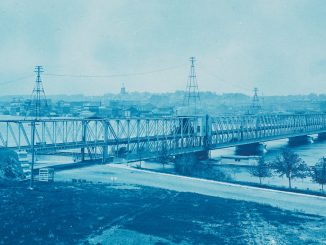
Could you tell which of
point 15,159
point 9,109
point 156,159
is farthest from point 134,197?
point 9,109

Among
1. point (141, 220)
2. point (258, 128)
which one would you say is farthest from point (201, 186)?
point (258, 128)

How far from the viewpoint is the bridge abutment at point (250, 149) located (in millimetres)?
47625

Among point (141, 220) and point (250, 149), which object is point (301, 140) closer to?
A: point (250, 149)

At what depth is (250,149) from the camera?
48.4 metres

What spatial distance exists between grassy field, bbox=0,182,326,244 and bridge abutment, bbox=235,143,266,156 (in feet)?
101

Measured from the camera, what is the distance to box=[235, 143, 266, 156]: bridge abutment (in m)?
47.6

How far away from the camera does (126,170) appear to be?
79.7 feet

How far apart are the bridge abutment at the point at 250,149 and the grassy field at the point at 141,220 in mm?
30782

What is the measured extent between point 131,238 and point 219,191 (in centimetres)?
768

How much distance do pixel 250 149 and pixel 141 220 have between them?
120 ft

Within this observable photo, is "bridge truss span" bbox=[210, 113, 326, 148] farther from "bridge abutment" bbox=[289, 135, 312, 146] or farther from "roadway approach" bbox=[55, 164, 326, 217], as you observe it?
"roadway approach" bbox=[55, 164, 326, 217]

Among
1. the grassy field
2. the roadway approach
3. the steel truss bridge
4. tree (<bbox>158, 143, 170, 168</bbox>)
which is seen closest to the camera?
the grassy field

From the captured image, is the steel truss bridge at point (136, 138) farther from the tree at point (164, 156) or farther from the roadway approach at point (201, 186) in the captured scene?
the roadway approach at point (201, 186)

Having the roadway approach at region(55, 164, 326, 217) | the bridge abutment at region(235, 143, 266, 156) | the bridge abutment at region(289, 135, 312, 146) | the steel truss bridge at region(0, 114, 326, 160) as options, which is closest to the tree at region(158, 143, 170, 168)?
the steel truss bridge at region(0, 114, 326, 160)
